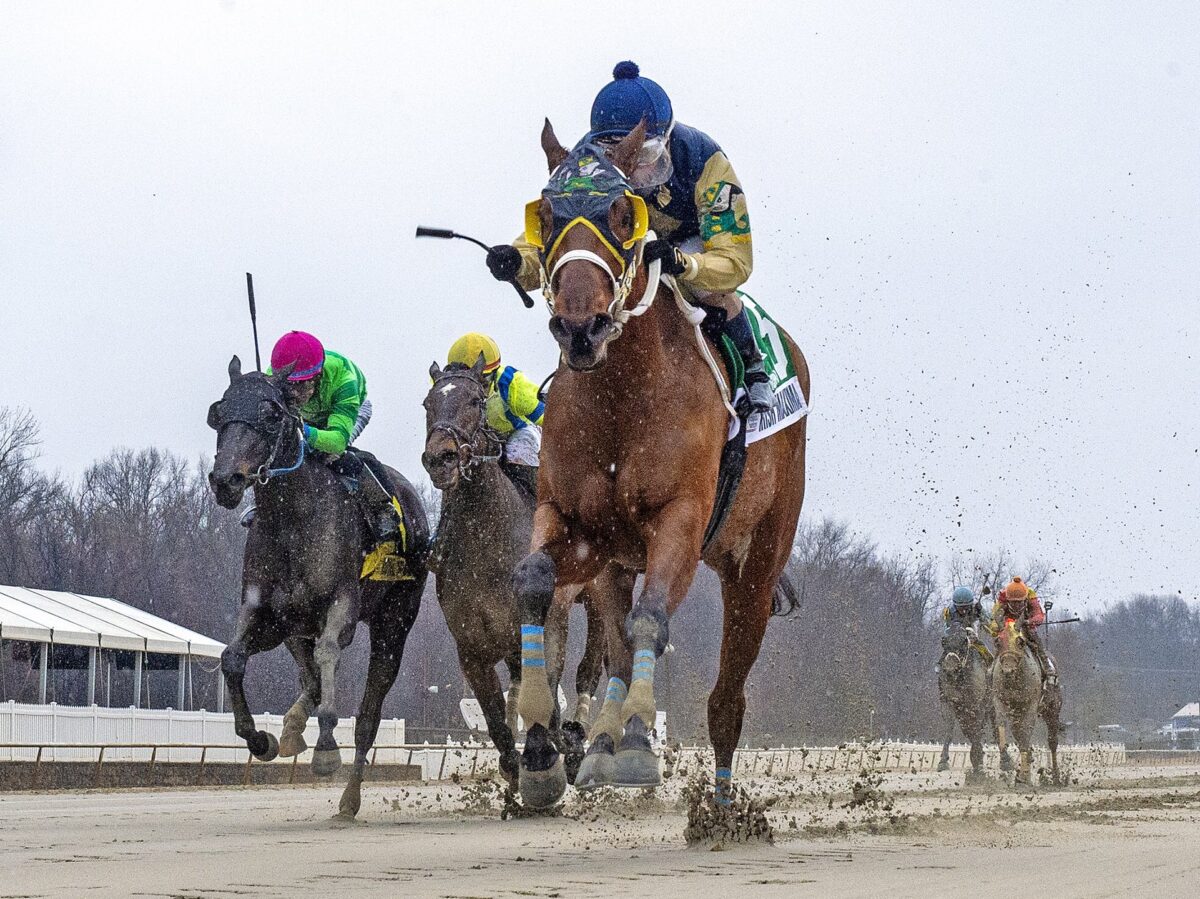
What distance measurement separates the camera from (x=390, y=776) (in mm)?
23281

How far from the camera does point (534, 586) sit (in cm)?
637

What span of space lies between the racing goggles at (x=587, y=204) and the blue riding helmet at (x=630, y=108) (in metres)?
0.61

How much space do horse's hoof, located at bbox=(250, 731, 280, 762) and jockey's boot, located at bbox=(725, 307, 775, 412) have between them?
13.7 ft

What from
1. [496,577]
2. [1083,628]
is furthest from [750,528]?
[1083,628]

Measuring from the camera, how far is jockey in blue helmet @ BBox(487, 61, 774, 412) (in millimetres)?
6898

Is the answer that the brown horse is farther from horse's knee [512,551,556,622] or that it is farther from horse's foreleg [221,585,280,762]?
horse's foreleg [221,585,280,762]

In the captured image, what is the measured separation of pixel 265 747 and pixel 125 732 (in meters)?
14.8

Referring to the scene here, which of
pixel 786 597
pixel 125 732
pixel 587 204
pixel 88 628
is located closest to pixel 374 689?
pixel 786 597

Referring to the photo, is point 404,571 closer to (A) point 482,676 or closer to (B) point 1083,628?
(A) point 482,676

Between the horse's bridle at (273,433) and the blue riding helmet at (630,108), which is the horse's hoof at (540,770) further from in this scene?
the horse's bridle at (273,433)

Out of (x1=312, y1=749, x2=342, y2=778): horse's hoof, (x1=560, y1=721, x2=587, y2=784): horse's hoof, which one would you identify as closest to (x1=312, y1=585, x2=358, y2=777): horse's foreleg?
(x1=312, y1=749, x2=342, y2=778): horse's hoof

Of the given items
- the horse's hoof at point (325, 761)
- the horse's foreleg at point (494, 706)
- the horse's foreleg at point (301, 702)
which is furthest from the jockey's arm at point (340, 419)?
the horse's hoof at point (325, 761)

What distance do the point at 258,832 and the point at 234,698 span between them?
874 millimetres

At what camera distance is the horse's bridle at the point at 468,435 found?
997 centimetres
